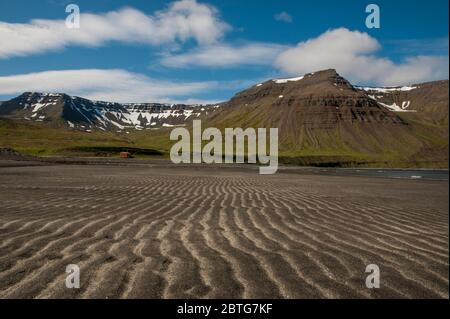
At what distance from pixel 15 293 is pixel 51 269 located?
1.04 meters

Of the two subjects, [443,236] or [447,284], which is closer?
[447,284]

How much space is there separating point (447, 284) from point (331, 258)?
79.2 inches

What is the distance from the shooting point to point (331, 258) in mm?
7414
